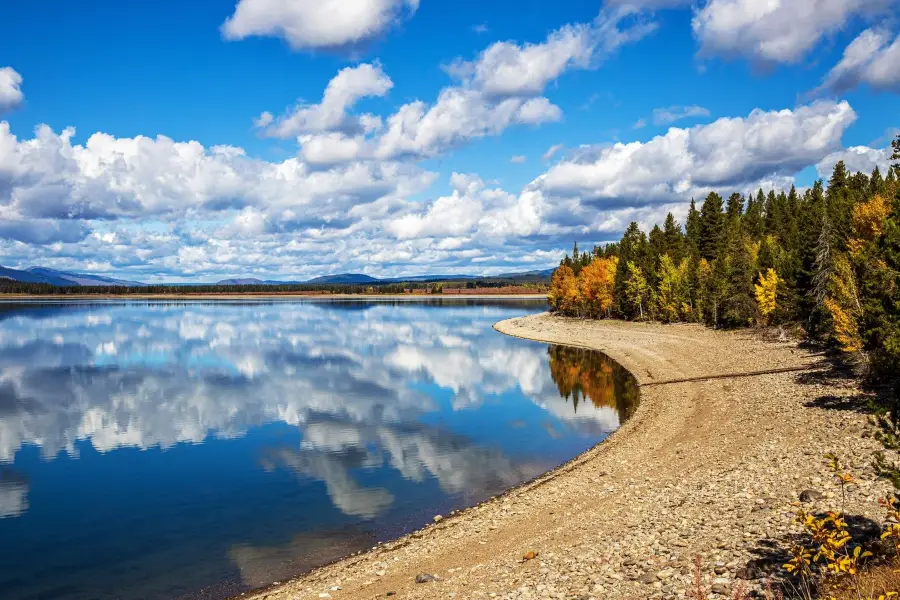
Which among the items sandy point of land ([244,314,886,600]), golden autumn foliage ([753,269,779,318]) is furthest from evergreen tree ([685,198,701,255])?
sandy point of land ([244,314,886,600])

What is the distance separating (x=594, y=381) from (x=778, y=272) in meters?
30.4

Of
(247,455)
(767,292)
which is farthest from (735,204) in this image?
(247,455)

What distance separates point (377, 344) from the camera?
9738cm

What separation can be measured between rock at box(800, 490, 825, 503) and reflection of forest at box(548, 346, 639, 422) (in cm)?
2220

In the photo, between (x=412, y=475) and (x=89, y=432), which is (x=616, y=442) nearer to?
(x=412, y=475)

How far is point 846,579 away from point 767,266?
7789 centimetres

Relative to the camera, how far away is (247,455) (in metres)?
33.2

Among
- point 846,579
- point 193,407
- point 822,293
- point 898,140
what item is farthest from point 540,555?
point 822,293

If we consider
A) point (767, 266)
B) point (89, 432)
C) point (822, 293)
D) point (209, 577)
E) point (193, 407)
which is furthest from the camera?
point (767, 266)

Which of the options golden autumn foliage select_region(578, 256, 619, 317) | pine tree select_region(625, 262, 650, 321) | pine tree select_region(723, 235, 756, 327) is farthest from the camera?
golden autumn foliage select_region(578, 256, 619, 317)

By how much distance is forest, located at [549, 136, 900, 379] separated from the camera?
2976 centimetres

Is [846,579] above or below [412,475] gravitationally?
above

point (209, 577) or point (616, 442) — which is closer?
point (209, 577)

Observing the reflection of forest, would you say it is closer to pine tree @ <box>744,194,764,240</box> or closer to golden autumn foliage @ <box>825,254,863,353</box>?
golden autumn foliage @ <box>825,254,863,353</box>
